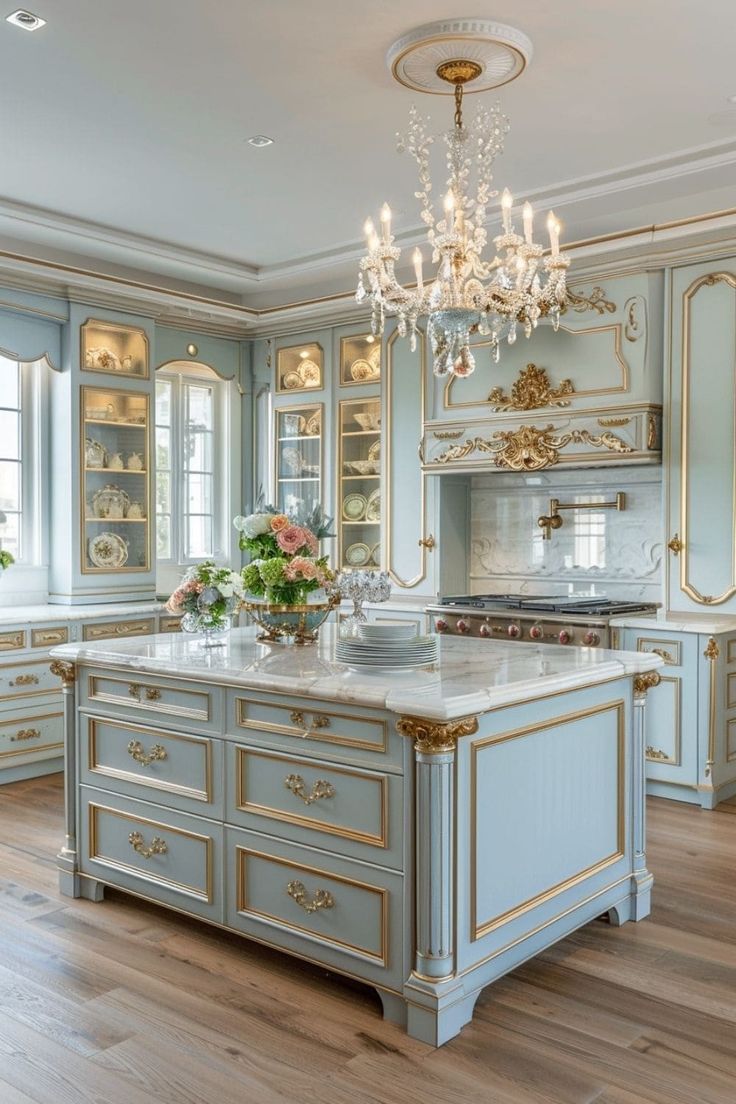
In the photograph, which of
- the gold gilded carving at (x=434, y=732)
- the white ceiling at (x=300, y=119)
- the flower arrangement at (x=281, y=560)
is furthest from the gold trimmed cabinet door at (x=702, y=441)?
the gold gilded carving at (x=434, y=732)

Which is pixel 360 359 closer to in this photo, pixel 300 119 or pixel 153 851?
pixel 300 119

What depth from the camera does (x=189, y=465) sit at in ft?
22.1

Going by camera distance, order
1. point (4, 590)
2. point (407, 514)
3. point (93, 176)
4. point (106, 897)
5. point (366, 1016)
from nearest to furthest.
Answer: point (366, 1016)
point (106, 897)
point (93, 176)
point (4, 590)
point (407, 514)

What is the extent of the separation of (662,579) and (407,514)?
1.62m

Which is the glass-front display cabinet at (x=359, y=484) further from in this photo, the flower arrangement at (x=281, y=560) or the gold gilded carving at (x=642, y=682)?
the gold gilded carving at (x=642, y=682)

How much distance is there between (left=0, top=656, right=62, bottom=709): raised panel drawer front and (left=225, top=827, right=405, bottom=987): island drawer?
242 cm

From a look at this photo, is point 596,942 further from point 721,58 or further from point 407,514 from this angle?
point 407,514

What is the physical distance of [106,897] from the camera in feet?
11.0

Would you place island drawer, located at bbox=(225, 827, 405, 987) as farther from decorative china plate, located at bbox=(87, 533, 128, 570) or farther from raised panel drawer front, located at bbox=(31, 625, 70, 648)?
decorative china plate, located at bbox=(87, 533, 128, 570)

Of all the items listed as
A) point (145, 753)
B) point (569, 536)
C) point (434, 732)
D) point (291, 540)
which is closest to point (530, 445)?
point (569, 536)

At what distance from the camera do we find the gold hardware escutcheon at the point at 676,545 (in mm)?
4777

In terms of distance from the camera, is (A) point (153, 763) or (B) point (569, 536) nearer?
(A) point (153, 763)

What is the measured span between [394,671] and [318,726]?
271 millimetres

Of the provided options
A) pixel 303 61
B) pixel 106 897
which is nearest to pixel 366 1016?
pixel 106 897
